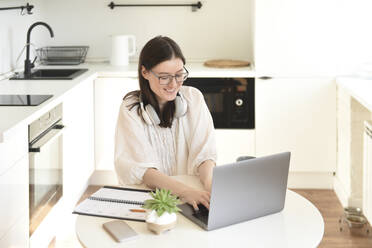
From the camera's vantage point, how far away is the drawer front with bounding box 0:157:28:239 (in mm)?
2381

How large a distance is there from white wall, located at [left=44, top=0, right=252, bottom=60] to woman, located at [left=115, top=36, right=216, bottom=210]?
7.56 ft

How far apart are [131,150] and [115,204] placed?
1.27ft

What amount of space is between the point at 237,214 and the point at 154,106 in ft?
2.42

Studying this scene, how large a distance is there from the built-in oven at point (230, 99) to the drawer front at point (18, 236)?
189cm

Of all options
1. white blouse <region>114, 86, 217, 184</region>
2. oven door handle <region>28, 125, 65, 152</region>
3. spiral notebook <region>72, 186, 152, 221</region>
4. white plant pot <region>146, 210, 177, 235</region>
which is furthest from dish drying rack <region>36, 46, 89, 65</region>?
white plant pot <region>146, 210, 177, 235</region>

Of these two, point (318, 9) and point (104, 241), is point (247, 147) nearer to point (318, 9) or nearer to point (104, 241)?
point (318, 9)

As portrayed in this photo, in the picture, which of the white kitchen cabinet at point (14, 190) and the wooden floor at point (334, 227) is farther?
the wooden floor at point (334, 227)

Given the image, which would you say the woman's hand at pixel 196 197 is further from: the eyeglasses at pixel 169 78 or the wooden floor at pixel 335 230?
the wooden floor at pixel 335 230

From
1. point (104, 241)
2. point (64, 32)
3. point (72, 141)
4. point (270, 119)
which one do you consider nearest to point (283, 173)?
point (104, 241)

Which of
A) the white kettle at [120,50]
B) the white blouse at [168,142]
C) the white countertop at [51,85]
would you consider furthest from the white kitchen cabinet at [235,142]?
the white blouse at [168,142]

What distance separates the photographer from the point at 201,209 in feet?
6.11

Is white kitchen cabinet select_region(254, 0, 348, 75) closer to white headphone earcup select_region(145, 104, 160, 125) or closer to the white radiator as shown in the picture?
the white radiator

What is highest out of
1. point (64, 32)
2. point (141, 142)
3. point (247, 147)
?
point (64, 32)

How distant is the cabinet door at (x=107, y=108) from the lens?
4254mm
